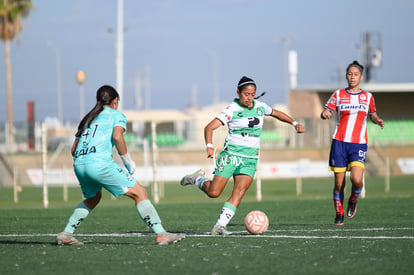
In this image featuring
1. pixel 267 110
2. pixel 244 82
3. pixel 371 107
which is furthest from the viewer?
pixel 371 107

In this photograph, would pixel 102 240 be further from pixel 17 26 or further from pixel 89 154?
pixel 17 26

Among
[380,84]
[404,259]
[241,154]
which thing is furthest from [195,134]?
[404,259]

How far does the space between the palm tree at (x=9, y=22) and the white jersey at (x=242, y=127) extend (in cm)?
4577

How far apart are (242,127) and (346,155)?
243cm

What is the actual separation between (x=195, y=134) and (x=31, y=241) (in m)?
36.2

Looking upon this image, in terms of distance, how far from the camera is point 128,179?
9.57 m

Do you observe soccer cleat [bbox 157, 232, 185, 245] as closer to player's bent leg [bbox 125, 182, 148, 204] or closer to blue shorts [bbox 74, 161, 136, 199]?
player's bent leg [bbox 125, 182, 148, 204]

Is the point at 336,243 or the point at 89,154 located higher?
the point at 89,154

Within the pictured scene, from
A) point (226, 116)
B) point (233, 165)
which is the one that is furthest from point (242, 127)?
point (233, 165)

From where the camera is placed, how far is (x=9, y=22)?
5572 centimetres

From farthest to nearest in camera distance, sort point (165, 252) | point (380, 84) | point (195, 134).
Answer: point (380, 84), point (195, 134), point (165, 252)

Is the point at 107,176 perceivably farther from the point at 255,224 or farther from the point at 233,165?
the point at 255,224

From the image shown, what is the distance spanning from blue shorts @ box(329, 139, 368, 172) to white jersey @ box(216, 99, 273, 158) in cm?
204

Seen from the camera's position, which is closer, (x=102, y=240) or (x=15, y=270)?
(x=15, y=270)
